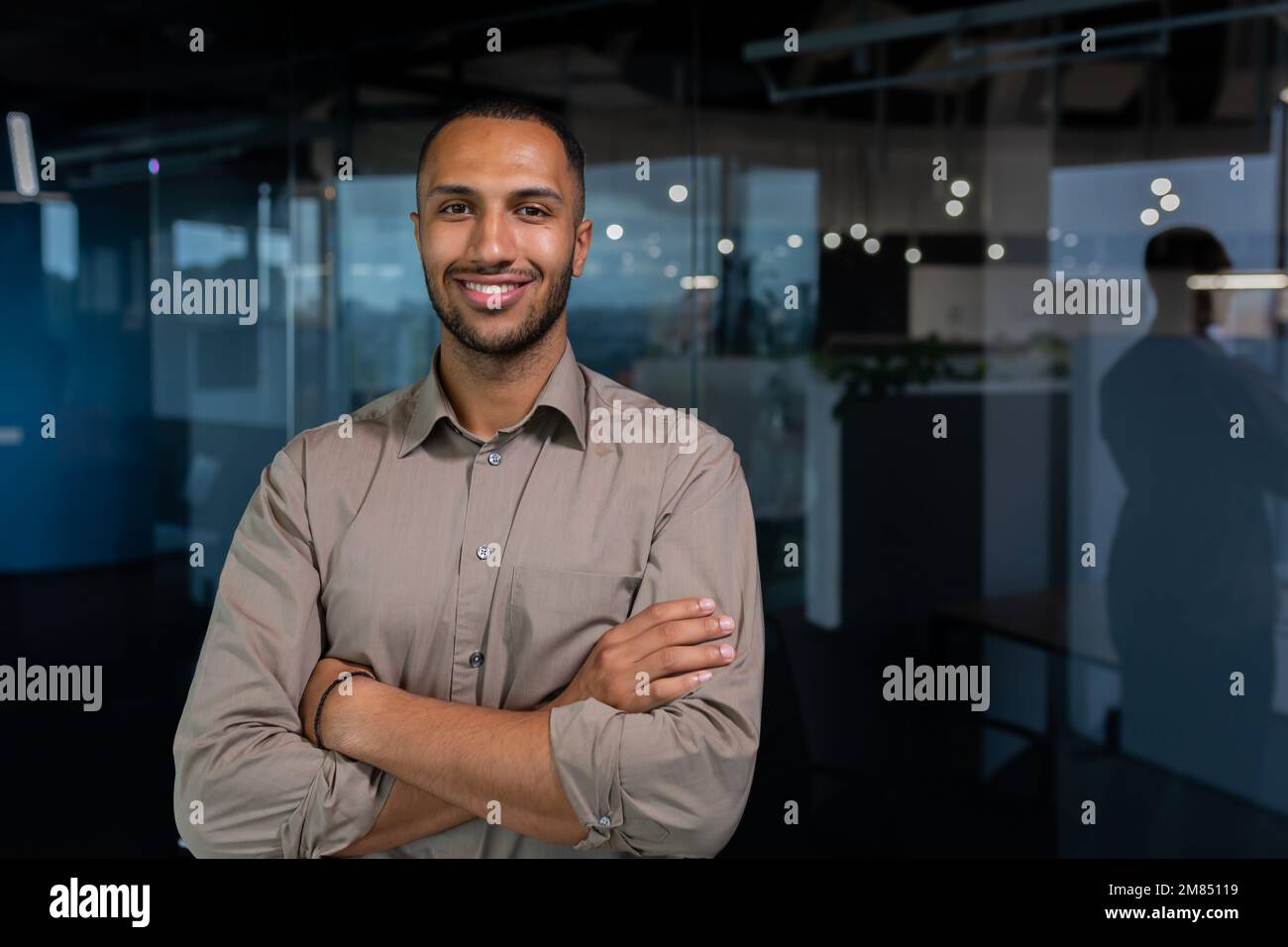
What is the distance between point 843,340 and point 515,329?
169 cm

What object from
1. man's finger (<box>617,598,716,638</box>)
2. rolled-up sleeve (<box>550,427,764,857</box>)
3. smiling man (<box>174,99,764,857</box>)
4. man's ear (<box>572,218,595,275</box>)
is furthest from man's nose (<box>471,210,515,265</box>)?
man's finger (<box>617,598,716,638</box>)

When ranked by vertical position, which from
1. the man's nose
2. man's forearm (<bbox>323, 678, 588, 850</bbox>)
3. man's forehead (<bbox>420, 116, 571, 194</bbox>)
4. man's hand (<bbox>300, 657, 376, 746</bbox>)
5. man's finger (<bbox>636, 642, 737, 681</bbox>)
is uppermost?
man's forehead (<bbox>420, 116, 571, 194</bbox>)

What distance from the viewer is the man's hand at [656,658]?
1721 millimetres

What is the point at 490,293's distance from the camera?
6.02 ft

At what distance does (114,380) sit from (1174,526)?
9.87 feet

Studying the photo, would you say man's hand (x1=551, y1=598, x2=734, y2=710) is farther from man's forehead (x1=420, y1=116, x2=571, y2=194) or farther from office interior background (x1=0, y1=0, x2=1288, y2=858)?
office interior background (x1=0, y1=0, x2=1288, y2=858)

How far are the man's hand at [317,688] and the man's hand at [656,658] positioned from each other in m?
0.36

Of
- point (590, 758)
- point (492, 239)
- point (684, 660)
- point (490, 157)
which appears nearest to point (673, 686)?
point (684, 660)

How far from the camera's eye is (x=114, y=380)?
3221mm

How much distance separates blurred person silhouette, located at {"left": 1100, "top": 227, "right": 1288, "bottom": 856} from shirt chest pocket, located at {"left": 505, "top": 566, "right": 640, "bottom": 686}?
2049 millimetres

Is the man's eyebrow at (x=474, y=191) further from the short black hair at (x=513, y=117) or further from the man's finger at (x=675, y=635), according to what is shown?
the man's finger at (x=675, y=635)

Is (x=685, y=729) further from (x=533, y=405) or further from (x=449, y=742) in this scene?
(x=533, y=405)

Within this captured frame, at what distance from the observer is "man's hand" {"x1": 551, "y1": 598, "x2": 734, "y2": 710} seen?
1721 millimetres
